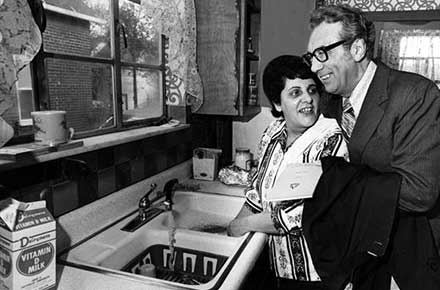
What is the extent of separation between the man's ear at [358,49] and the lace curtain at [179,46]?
77cm

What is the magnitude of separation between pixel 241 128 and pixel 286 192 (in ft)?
4.69

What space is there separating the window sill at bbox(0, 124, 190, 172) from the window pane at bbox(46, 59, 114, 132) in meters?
0.10

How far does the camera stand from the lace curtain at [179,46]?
1522 millimetres

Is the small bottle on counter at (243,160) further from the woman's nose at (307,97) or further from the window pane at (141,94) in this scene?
the woman's nose at (307,97)

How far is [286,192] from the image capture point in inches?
43.6

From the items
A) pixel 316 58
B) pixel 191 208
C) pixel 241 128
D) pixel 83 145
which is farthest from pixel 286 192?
pixel 241 128

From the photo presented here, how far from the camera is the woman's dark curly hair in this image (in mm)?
1371

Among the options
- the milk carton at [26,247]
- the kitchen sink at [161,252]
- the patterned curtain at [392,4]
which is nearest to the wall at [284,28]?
the patterned curtain at [392,4]

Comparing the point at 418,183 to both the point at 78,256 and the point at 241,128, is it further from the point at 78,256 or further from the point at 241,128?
the point at 241,128

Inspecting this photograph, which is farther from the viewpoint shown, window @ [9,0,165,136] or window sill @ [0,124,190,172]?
window @ [9,0,165,136]

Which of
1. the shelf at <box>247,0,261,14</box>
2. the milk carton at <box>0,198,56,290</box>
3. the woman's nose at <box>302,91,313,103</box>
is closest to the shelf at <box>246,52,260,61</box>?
the shelf at <box>247,0,261,14</box>

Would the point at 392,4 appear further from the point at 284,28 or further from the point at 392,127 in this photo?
the point at 392,127

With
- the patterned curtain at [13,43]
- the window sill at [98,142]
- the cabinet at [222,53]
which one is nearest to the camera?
the patterned curtain at [13,43]

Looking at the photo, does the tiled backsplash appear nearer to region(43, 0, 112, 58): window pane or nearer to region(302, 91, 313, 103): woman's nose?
region(43, 0, 112, 58): window pane
